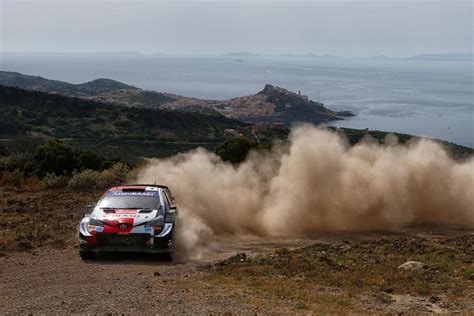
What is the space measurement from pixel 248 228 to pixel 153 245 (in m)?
5.80

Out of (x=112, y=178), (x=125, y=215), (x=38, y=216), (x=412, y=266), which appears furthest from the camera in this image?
(x=112, y=178)

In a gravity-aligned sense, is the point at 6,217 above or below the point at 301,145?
below

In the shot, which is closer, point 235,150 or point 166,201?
point 166,201

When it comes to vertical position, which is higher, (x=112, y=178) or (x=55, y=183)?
(x=112, y=178)

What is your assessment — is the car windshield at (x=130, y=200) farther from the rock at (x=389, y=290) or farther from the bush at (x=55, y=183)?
the bush at (x=55, y=183)

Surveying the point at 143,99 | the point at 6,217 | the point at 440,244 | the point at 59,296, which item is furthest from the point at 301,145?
the point at 143,99

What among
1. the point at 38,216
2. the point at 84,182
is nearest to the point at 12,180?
the point at 84,182

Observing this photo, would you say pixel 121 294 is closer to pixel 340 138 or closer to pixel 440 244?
pixel 440 244

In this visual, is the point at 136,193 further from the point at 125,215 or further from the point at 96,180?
the point at 96,180

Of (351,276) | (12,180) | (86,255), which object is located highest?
(351,276)

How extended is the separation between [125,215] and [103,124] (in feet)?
255

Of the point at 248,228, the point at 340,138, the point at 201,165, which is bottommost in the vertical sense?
the point at 248,228

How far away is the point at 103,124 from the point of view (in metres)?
87.1

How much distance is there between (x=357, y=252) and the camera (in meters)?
13.9
